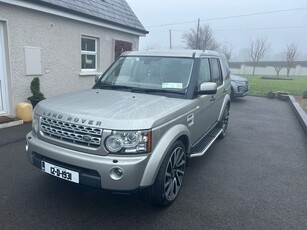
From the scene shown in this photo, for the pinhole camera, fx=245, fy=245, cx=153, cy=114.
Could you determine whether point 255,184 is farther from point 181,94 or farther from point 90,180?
point 90,180

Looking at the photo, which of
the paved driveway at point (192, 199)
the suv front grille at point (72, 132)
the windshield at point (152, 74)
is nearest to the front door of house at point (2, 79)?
the paved driveway at point (192, 199)

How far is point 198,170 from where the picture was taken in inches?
165

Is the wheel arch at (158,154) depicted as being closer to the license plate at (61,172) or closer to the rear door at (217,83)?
the license plate at (61,172)

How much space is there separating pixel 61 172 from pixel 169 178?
1.27 m

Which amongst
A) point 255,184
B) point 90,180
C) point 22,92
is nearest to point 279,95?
point 255,184

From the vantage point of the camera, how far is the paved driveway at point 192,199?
2.77 m

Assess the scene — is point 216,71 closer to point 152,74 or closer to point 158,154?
point 152,74

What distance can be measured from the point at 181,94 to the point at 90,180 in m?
1.69

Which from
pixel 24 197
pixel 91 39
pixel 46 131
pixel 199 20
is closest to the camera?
pixel 46 131

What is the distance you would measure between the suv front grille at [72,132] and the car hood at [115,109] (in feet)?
0.18

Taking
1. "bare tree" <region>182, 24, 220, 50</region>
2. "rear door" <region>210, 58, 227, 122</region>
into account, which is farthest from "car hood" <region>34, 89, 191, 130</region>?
"bare tree" <region>182, 24, 220, 50</region>

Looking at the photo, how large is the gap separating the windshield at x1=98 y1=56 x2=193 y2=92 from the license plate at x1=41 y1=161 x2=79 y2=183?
159 cm

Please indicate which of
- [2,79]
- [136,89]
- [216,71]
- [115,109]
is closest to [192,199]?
[115,109]

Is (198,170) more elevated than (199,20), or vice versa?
(199,20)
